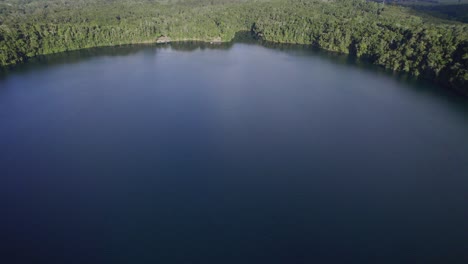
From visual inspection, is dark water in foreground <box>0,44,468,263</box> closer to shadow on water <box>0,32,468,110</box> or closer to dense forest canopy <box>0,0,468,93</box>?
shadow on water <box>0,32,468,110</box>

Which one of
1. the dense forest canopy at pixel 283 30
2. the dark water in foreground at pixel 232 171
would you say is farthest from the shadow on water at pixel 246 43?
the dense forest canopy at pixel 283 30

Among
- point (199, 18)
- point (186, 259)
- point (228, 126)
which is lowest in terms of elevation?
point (186, 259)

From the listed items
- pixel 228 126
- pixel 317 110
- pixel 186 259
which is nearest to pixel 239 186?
pixel 186 259

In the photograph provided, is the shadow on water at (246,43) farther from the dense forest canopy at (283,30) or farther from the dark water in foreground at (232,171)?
the dense forest canopy at (283,30)

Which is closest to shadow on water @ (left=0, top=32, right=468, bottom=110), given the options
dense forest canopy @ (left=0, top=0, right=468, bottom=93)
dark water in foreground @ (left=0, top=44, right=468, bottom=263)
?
dark water in foreground @ (left=0, top=44, right=468, bottom=263)

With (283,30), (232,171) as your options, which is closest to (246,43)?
(283,30)

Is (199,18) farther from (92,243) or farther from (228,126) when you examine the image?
(92,243)
